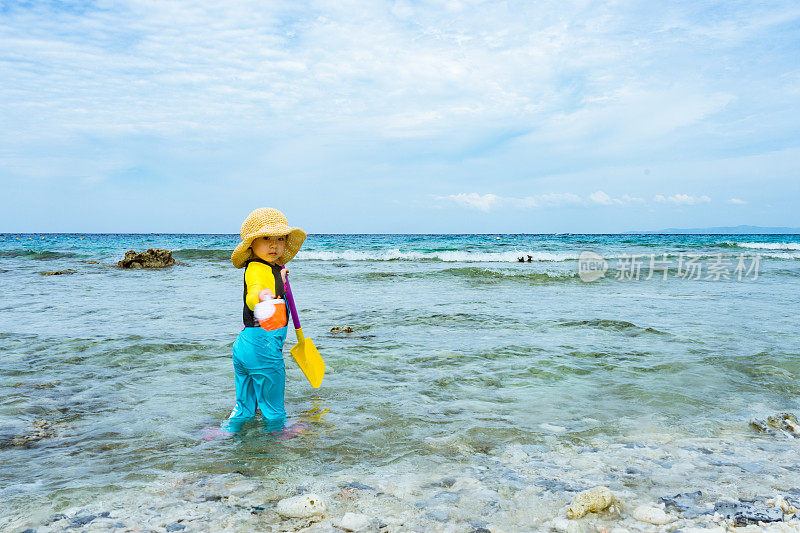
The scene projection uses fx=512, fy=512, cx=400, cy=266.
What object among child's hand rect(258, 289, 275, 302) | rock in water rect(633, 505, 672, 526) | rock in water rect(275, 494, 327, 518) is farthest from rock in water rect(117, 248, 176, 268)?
rock in water rect(633, 505, 672, 526)

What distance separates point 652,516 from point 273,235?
9.29 feet

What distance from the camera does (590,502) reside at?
7.94 ft

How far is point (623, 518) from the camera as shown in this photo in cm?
239

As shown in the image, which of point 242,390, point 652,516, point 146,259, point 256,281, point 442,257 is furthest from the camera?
point 442,257

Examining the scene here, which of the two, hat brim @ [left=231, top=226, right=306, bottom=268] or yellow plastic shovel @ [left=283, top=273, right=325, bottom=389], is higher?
hat brim @ [left=231, top=226, right=306, bottom=268]

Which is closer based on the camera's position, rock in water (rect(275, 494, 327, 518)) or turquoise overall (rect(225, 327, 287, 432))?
rock in water (rect(275, 494, 327, 518))

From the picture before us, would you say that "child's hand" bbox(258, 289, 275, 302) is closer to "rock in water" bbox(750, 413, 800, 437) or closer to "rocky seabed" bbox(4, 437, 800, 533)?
"rocky seabed" bbox(4, 437, 800, 533)

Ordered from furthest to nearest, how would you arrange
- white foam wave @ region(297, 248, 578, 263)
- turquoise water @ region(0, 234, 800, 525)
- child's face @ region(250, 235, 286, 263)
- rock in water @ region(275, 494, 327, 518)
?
white foam wave @ region(297, 248, 578, 263) → child's face @ region(250, 235, 286, 263) → turquoise water @ region(0, 234, 800, 525) → rock in water @ region(275, 494, 327, 518)

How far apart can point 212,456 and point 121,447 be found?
2.28ft

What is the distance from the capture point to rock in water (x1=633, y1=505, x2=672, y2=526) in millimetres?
2340

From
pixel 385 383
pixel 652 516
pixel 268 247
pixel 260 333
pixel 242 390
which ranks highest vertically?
pixel 268 247

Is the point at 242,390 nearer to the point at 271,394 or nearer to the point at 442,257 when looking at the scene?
the point at 271,394

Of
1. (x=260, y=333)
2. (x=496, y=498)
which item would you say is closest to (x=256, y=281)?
(x=260, y=333)

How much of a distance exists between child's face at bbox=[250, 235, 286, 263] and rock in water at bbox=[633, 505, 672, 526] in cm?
281
